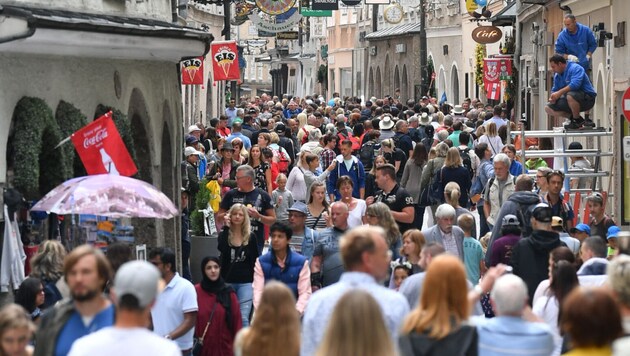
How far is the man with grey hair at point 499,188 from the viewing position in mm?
18562

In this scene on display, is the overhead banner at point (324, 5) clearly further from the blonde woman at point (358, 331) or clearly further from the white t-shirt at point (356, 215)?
the blonde woman at point (358, 331)

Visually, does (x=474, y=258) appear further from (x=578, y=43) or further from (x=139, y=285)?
(x=578, y=43)

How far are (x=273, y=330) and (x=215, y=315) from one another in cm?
464

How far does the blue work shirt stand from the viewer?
873 centimetres

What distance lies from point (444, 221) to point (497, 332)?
20.8 ft

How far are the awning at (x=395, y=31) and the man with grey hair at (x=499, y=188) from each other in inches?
1637

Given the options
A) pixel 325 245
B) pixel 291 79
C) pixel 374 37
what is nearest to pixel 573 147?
pixel 325 245

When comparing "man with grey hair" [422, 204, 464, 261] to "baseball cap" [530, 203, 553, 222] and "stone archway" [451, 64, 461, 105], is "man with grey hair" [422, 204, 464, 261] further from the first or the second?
"stone archway" [451, 64, 461, 105]

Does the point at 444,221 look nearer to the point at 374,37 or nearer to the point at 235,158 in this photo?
the point at 235,158

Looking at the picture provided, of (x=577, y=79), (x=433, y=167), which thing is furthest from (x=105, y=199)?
(x=577, y=79)

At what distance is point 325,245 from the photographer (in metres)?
14.0

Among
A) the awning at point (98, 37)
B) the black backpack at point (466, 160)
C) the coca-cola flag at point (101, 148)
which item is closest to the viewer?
the awning at point (98, 37)

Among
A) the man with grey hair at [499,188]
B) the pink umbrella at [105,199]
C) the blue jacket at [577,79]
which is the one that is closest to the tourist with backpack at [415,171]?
the blue jacket at [577,79]

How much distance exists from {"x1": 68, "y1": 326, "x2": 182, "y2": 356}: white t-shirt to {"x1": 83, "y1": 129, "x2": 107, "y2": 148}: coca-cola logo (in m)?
6.39
